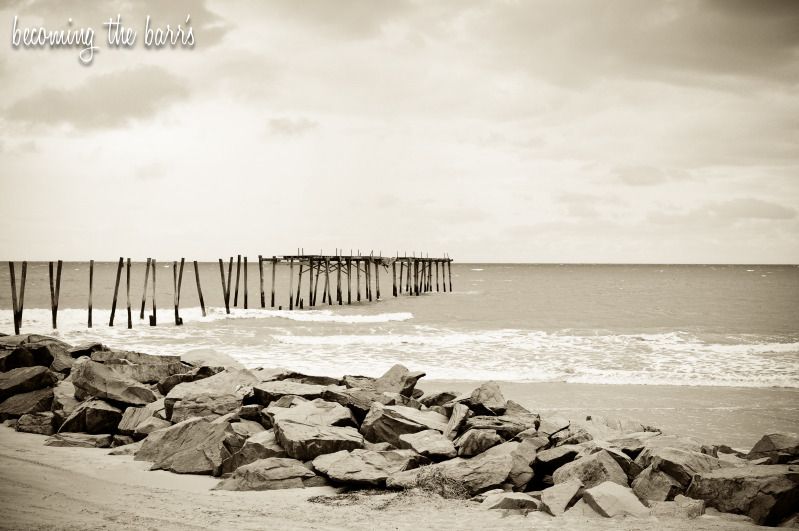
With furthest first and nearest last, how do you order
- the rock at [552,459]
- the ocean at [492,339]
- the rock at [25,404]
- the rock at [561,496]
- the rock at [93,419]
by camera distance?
1. the ocean at [492,339]
2. the rock at [25,404]
3. the rock at [93,419]
4. the rock at [552,459]
5. the rock at [561,496]

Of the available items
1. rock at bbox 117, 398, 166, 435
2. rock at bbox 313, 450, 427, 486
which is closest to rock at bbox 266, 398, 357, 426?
rock at bbox 313, 450, 427, 486

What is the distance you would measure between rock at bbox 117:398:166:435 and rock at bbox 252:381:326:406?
123cm

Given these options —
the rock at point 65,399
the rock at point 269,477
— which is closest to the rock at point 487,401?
the rock at point 269,477

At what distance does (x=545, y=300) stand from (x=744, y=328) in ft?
73.2

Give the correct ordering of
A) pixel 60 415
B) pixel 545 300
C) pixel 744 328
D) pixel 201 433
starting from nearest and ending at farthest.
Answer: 1. pixel 201 433
2. pixel 60 415
3. pixel 744 328
4. pixel 545 300

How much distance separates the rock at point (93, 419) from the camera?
857 cm

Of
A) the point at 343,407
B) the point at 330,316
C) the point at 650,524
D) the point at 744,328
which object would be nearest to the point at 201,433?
the point at 343,407

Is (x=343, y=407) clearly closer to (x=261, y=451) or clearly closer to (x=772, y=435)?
(x=261, y=451)

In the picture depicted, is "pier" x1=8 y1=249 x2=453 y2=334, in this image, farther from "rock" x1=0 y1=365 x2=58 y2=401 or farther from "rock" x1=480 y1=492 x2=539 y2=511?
"rock" x1=480 y1=492 x2=539 y2=511

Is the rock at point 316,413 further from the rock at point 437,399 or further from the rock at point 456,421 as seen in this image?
the rock at point 437,399

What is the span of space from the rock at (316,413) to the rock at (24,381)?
4.24 metres

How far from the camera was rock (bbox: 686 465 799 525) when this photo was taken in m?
5.52

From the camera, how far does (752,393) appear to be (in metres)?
13.8

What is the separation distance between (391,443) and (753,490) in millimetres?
3750
